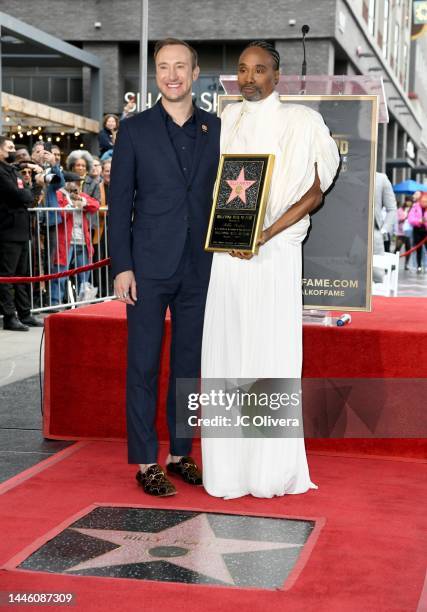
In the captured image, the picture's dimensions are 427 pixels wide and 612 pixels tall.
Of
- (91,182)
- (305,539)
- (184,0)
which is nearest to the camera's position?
(305,539)

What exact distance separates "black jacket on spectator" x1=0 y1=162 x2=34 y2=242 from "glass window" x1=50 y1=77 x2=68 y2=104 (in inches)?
692

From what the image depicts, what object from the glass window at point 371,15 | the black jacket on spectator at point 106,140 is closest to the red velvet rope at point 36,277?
the black jacket on spectator at point 106,140

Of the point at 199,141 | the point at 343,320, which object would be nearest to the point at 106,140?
the point at 343,320

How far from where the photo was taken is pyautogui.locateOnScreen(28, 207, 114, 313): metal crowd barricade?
10.8m

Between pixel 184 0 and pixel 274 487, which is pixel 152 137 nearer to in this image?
pixel 274 487

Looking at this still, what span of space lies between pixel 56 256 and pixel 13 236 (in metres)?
1.06

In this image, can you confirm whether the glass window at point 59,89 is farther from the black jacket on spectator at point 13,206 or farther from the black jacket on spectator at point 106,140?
the black jacket on spectator at point 13,206

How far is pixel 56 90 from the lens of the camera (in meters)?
26.9

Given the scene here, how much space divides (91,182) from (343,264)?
684cm

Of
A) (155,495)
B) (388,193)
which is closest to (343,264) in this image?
(155,495)

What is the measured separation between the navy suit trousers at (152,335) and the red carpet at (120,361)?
818mm

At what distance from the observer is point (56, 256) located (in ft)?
35.9

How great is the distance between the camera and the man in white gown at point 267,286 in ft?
14.0

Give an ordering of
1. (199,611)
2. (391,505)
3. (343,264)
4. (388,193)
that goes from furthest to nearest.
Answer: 1. (388,193)
2. (343,264)
3. (391,505)
4. (199,611)
